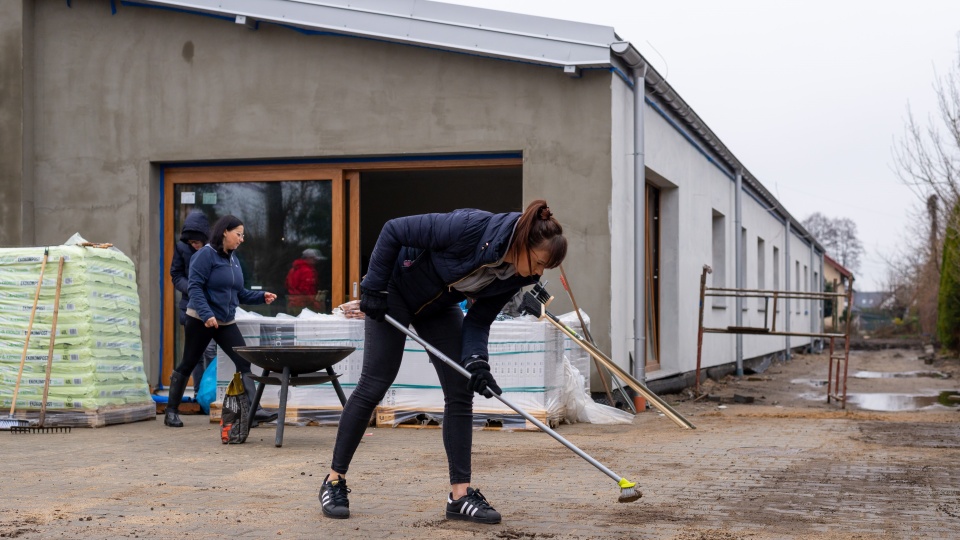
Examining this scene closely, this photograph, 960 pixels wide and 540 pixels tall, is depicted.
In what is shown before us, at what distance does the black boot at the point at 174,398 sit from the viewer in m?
9.05

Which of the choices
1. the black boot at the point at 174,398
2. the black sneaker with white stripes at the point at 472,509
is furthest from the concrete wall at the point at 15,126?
the black sneaker with white stripes at the point at 472,509

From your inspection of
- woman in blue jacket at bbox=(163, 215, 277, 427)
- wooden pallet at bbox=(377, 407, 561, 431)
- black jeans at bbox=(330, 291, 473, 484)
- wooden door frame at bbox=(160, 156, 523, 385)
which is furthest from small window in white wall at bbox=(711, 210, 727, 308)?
black jeans at bbox=(330, 291, 473, 484)

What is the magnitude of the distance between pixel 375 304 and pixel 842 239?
2961 inches

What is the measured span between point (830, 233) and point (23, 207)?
233ft

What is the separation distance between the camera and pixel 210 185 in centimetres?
1139

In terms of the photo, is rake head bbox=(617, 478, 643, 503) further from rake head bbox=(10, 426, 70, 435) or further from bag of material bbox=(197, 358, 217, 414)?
bag of material bbox=(197, 358, 217, 414)

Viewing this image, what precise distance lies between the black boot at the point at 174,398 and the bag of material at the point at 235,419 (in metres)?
1.33

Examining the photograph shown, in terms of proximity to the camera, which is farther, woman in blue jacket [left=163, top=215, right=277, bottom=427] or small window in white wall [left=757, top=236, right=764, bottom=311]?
small window in white wall [left=757, top=236, right=764, bottom=311]

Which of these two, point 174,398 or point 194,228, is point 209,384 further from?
point 194,228

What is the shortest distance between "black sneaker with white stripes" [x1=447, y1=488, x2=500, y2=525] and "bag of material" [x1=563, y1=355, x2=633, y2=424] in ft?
14.6

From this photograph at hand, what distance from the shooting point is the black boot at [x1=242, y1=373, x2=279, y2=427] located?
8191 mm

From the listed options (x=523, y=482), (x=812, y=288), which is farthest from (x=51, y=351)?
(x=812, y=288)

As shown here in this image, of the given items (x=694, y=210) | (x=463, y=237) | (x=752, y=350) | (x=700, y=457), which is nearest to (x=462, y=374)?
(x=463, y=237)

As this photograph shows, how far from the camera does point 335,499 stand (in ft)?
16.0
